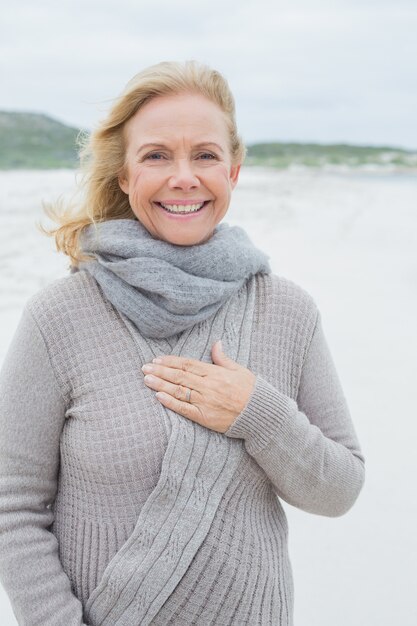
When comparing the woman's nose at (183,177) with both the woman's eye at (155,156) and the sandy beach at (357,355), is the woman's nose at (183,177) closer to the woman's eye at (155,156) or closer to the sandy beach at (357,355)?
the woman's eye at (155,156)

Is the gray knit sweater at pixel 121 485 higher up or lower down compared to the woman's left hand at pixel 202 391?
lower down

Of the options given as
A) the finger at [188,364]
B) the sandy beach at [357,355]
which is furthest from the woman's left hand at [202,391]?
the sandy beach at [357,355]

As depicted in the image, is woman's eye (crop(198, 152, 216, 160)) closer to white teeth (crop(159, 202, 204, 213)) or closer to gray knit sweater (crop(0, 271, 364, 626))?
white teeth (crop(159, 202, 204, 213))

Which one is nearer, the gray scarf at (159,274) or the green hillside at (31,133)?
the gray scarf at (159,274)

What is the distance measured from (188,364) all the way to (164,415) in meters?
0.12

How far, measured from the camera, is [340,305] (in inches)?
219

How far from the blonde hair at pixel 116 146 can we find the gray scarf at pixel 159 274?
83 mm

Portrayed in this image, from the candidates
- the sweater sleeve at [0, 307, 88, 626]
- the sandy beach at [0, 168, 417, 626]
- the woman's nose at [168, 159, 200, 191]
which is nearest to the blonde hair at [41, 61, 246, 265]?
the woman's nose at [168, 159, 200, 191]

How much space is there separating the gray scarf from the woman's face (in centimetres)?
4

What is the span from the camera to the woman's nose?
149 cm

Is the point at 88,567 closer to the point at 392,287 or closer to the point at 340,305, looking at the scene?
the point at 340,305

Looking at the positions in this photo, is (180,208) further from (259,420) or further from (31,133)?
(31,133)

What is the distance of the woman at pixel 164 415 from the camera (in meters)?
Answer: 1.42

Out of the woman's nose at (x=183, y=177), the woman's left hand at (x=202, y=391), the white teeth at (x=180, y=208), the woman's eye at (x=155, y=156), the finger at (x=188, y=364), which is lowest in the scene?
the woman's left hand at (x=202, y=391)
